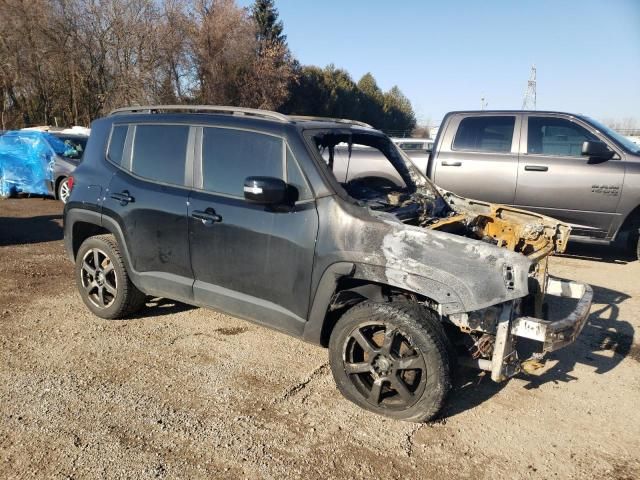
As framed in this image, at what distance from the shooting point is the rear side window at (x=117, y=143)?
4383mm

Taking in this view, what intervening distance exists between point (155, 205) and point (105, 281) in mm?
1056

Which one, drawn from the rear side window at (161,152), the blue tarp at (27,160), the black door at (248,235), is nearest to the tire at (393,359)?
the black door at (248,235)

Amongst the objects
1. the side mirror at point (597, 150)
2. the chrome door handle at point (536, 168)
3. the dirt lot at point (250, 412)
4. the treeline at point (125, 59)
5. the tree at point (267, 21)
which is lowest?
the dirt lot at point (250, 412)

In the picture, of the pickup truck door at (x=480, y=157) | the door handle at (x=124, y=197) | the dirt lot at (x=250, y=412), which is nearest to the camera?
the dirt lot at (x=250, y=412)

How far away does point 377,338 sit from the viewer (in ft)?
10.7

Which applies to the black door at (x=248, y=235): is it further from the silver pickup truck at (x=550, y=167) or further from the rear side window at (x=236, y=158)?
the silver pickup truck at (x=550, y=167)

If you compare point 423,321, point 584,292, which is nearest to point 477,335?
point 423,321

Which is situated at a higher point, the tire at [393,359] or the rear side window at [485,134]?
the rear side window at [485,134]

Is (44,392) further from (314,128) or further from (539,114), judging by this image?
(539,114)

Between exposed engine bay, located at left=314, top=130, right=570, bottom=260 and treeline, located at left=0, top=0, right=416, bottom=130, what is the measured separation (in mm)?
26621

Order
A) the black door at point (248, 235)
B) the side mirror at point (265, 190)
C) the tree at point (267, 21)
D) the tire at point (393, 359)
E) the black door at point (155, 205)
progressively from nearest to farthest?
the tire at point (393, 359)
the side mirror at point (265, 190)
the black door at point (248, 235)
the black door at point (155, 205)
the tree at point (267, 21)

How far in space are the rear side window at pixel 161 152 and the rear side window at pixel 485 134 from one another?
4562 millimetres

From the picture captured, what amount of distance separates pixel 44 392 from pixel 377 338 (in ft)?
7.43

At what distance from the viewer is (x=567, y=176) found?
6.61 metres
